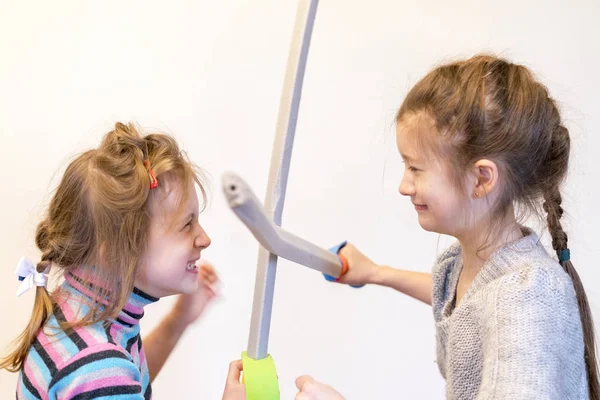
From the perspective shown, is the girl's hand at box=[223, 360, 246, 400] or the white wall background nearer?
the girl's hand at box=[223, 360, 246, 400]

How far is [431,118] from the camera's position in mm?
601

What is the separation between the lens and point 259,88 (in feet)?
3.27

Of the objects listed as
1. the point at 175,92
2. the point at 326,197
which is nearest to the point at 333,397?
the point at 326,197

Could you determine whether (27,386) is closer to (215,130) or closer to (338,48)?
(215,130)

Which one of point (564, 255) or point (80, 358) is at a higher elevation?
point (564, 255)

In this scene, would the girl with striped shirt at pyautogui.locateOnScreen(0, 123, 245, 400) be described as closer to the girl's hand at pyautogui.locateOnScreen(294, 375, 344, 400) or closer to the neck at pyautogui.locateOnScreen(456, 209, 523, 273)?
the girl's hand at pyautogui.locateOnScreen(294, 375, 344, 400)

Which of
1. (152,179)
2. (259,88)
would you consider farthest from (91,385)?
(259,88)

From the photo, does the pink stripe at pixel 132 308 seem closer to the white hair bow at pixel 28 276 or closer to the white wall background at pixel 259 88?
the white hair bow at pixel 28 276

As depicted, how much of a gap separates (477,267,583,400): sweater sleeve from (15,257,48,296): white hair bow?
1.47 ft

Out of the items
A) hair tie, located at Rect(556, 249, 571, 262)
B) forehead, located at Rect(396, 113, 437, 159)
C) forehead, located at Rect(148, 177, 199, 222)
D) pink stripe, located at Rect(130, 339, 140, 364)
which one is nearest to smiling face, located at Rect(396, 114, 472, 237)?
forehead, located at Rect(396, 113, 437, 159)

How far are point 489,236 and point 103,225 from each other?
15.4 inches

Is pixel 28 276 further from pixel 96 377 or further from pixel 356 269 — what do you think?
pixel 356 269

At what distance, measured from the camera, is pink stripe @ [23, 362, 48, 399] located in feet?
1.94

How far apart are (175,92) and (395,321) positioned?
1.75ft
